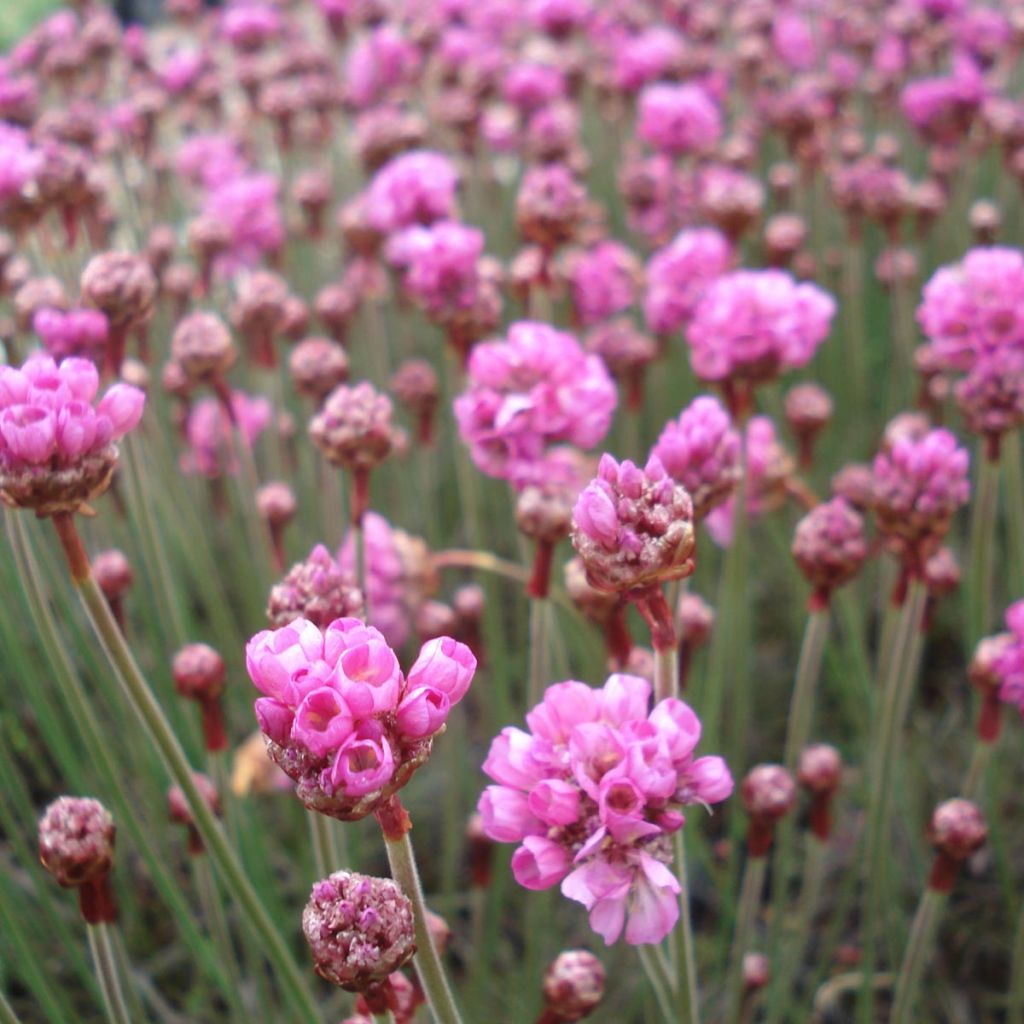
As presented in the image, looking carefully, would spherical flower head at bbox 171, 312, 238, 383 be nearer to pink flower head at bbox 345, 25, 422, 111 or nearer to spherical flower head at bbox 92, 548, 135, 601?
spherical flower head at bbox 92, 548, 135, 601

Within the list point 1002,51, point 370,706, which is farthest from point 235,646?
point 1002,51

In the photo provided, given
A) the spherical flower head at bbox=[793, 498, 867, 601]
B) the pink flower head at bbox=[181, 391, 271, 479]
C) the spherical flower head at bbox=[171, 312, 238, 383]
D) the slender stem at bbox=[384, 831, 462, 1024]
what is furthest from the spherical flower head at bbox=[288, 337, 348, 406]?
the slender stem at bbox=[384, 831, 462, 1024]

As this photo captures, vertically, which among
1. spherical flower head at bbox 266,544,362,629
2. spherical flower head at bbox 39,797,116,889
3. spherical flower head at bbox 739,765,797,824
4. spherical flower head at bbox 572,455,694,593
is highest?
spherical flower head at bbox 572,455,694,593

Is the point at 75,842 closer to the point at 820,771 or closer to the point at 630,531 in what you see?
the point at 630,531

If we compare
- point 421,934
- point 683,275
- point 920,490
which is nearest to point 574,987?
point 421,934

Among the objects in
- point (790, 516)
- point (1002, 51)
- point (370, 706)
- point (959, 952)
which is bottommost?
point (959, 952)

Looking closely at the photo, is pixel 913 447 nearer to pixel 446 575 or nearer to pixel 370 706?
pixel 370 706

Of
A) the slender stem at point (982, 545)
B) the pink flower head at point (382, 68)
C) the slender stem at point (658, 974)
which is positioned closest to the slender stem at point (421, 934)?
the slender stem at point (658, 974)
